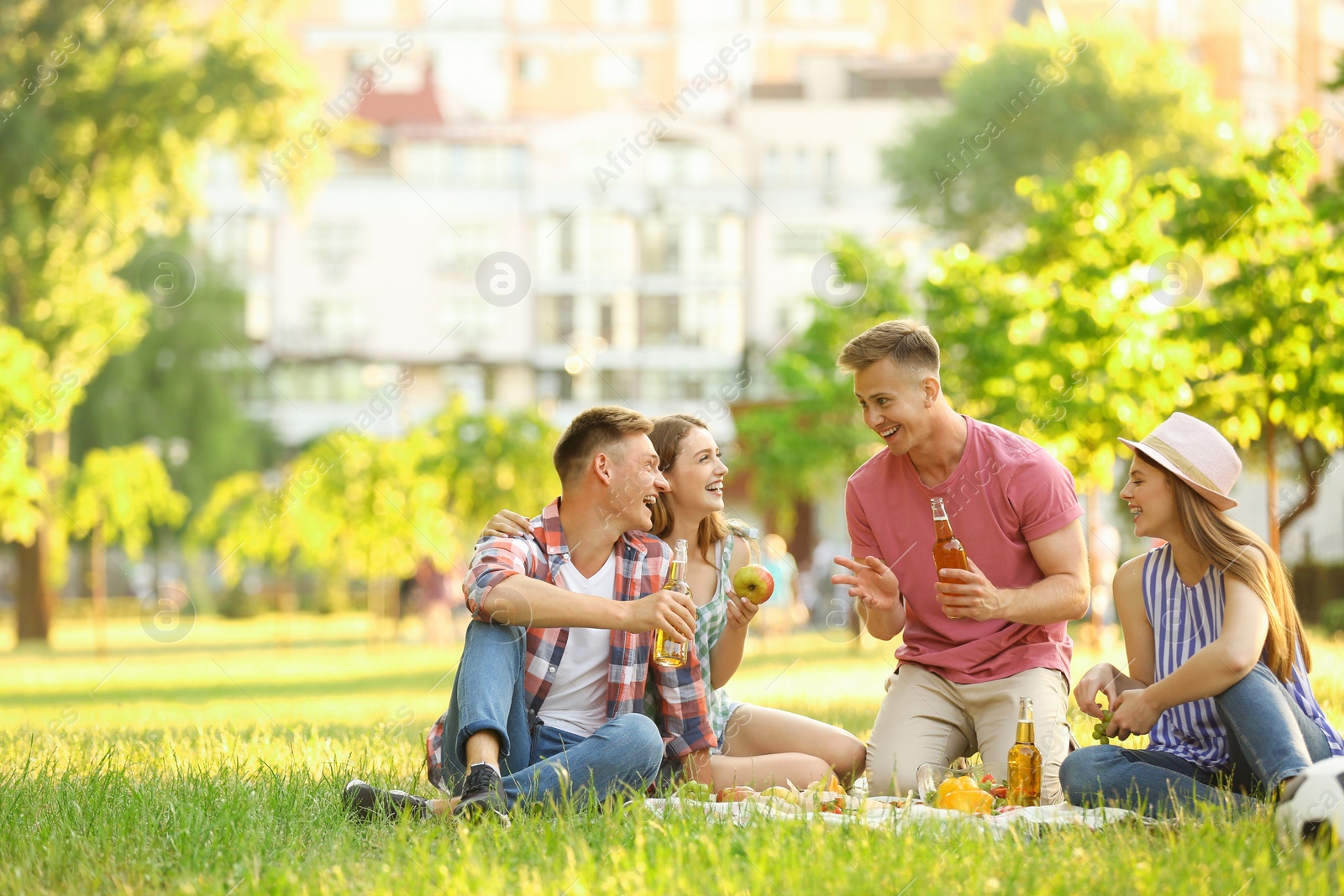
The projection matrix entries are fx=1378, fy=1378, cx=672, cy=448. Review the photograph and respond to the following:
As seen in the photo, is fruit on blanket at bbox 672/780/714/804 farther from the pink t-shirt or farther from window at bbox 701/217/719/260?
window at bbox 701/217/719/260

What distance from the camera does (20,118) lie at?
20.8m

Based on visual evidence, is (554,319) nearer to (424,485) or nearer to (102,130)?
(424,485)

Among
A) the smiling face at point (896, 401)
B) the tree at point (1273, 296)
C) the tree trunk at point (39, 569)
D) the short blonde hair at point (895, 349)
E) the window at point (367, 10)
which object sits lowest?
the tree trunk at point (39, 569)

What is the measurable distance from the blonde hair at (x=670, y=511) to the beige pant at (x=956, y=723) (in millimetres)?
956

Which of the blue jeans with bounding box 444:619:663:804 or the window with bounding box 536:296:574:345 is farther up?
the window with bounding box 536:296:574:345

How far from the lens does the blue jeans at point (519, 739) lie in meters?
4.36

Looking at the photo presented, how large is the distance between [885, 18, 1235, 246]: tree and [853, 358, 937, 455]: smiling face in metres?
31.4

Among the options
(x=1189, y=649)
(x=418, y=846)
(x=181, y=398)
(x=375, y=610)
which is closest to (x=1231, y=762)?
(x=1189, y=649)

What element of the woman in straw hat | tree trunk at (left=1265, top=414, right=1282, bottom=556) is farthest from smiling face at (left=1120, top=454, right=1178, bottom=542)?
tree trunk at (left=1265, top=414, right=1282, bottom=556)

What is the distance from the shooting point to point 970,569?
507 centimetres

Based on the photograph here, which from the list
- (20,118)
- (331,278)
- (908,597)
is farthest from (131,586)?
(908,597)

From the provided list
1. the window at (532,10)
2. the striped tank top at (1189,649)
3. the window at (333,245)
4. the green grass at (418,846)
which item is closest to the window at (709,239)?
the window at (333,245)

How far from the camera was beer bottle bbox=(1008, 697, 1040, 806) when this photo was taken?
187 inches

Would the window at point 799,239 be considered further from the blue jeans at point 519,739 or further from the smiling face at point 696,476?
the blue jeans at point 519,739
